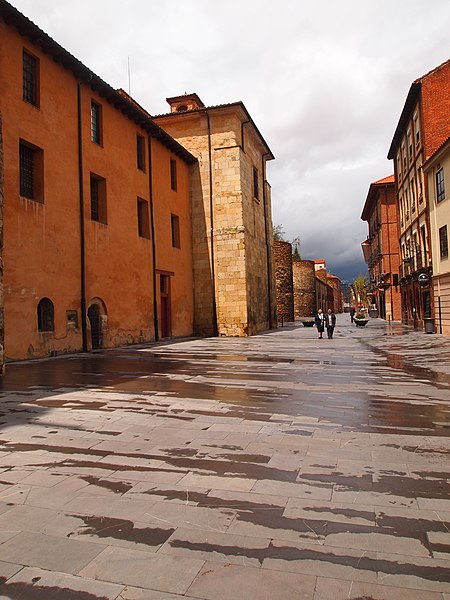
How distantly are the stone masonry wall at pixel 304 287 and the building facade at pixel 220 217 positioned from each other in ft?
92.2

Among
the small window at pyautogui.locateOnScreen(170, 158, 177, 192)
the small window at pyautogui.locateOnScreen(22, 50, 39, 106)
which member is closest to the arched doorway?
the small window at pyautogui.locateOnScreen(22, 50, 39, 106)

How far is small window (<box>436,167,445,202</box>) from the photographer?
20272 millimetres

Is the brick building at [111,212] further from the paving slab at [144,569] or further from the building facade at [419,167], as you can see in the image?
the building facade at [419,167]

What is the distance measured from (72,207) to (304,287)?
41.4 metres

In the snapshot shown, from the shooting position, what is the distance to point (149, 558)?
2.43 metres

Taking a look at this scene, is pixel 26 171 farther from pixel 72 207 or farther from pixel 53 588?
pixel 53 588

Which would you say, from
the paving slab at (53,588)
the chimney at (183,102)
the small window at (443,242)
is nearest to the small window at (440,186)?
the small window at (443,242)

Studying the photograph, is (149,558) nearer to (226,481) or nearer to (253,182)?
(226,481)

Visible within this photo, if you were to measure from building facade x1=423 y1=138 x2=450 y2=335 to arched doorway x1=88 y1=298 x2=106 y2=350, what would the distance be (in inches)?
587

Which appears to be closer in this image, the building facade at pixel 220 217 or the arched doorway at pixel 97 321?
the arched doorway at pixel 97 321

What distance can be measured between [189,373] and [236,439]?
499cm

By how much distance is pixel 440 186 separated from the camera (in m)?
20.6

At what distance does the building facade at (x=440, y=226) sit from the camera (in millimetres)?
19922

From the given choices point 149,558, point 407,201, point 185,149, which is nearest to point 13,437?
point 149,558
